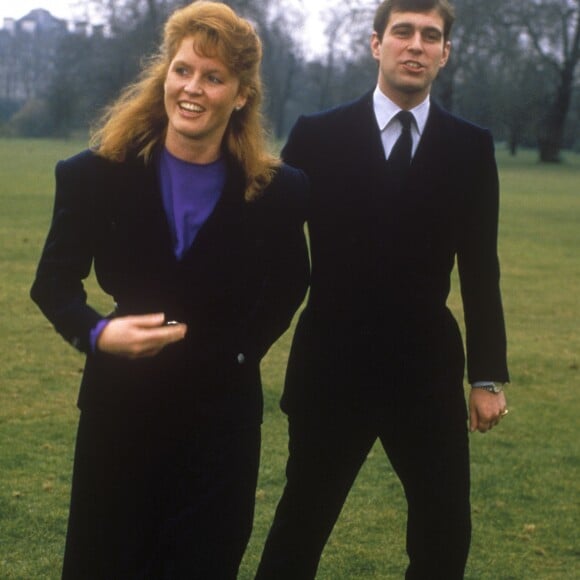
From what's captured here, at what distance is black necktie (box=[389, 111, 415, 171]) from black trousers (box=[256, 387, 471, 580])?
0.75 metres

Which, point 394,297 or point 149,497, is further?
point 394,297

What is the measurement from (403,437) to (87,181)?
1.35 meters

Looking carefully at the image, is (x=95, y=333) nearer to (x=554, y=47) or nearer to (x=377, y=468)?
(x=377, y=468)

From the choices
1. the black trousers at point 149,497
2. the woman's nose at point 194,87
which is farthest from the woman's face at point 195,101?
the black trousers at point 149,497

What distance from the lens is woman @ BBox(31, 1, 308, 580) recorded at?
→ 3.28m

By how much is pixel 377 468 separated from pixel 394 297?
330 centimetres

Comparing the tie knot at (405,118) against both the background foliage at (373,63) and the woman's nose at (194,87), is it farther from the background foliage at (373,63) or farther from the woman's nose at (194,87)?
the background foliage at (373,63)

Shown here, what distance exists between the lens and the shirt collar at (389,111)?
3.96 metres

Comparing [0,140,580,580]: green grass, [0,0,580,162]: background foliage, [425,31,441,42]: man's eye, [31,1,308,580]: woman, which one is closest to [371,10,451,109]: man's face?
[425,31,441,42]: man's eye

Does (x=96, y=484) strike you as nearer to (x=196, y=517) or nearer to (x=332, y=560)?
(x=196, y=517)

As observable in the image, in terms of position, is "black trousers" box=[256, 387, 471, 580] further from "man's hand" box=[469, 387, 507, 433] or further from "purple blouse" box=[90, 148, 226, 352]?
"purple blouse" box=[90, 148, 226, 352]

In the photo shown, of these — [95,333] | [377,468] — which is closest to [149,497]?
[95,333]

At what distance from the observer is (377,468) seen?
698 centimetres

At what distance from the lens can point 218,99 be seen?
10.9 feet
